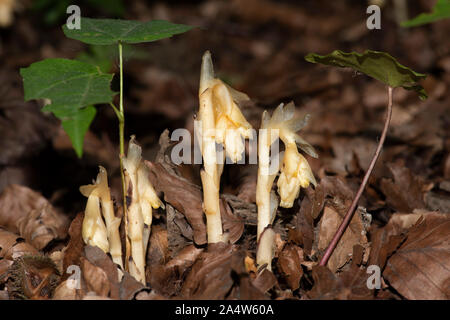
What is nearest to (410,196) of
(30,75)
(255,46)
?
(30,75)

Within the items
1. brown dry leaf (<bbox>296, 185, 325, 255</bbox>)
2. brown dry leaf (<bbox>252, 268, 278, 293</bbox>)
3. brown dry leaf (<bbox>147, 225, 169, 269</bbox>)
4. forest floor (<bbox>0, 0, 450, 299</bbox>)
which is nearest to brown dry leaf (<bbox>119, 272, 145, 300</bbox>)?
forest floor (<bbox>0, 0, 450, 299</bbox>)

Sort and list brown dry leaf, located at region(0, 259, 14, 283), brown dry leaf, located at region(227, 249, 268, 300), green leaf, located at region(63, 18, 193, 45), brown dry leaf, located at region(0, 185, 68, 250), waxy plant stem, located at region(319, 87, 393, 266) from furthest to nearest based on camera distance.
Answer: brown dry leaf, located at region(0, 185, 68, 250), brown dry leaf, located at region(0, 259, 14, 283), waxy plant stem, located at region(319, 87, 393, 266), green leaf, located at region(63, 18, 193, 45), brown dry leaf, located at region(227, 249, 268, 300)

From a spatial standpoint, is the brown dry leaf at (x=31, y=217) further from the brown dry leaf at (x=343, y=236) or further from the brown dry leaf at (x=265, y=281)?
the brown dry leaf at (x=343, y=236)

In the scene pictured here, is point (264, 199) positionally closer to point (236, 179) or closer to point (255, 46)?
point (236, 179)

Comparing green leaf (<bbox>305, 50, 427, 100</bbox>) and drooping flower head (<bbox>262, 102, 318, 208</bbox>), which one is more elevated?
green leaf (<bbox>305, 50, 427, 100</bbox>)

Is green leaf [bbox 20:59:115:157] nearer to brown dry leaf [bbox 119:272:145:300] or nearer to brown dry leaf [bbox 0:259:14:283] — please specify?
brown dry leaf [bbox 119:272:145:300]

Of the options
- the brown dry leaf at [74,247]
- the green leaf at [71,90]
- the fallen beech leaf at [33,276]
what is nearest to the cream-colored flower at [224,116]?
the green leaf at [71,90]

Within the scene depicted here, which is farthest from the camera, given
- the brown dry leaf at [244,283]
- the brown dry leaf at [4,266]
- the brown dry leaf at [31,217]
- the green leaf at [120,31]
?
the brown dry leaf at [31,217]
